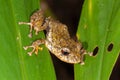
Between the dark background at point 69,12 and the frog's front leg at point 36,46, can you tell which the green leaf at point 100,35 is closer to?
the frog's front leg at point 36,46

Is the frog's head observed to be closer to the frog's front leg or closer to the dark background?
the frog's front leg

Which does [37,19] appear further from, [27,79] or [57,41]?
[27,79]

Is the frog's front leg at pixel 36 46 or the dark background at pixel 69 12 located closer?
the frog's front leg at pixel 36 46

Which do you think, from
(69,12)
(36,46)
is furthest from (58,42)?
(69,12)

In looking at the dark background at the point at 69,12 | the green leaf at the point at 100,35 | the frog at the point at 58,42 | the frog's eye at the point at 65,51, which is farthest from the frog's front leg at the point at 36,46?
the dark background at the point at 69,12

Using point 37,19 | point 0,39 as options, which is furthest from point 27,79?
point 37,19

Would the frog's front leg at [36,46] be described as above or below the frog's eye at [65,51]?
above
